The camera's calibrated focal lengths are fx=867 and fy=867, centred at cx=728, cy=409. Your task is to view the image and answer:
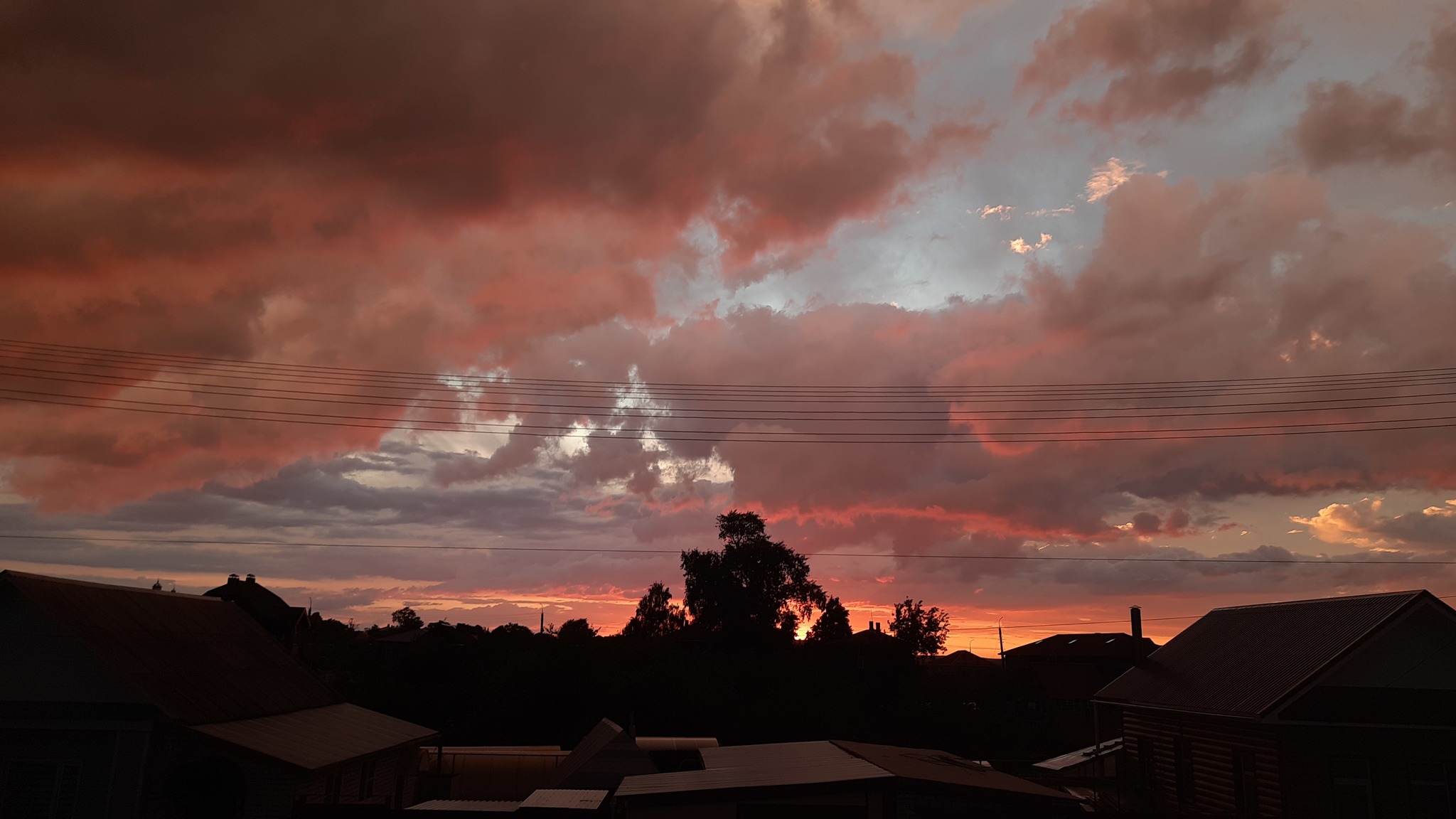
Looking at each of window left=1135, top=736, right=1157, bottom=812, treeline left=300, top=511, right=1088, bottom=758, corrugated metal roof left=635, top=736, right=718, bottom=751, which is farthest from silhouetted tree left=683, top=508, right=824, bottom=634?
window left=1135, top=736, right=1157, bottom=812

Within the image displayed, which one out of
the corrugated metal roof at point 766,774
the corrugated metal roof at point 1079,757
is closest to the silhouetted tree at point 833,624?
the corrugated metal roof at point 1079,757

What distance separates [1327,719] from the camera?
71.1 feet

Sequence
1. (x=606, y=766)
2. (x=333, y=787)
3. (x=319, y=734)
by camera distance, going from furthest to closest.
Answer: (x=606, y=766) < (x=319, y=734) < (x=333, y=787)

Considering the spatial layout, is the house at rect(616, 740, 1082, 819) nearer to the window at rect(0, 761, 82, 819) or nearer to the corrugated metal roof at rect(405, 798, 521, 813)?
the corrugated metal roof at rect(405, 798, 521, 813)

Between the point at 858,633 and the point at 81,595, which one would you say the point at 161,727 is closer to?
the point at 81,595

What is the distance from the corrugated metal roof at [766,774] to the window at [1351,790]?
464 inches

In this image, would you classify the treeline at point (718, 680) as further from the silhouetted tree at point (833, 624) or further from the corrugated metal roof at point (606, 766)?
the corrugated metal roof at point (606, 766)

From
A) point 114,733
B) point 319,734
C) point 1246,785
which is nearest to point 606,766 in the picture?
point 319,734

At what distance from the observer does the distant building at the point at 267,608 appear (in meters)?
57.4

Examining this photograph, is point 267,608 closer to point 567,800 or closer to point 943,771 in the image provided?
point 567,800

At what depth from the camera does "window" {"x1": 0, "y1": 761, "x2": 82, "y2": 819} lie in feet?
65.7

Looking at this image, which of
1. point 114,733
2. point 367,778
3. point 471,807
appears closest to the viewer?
point 114,733

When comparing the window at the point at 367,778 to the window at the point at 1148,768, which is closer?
the window at the point at 367,778

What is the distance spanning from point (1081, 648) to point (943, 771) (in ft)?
239
